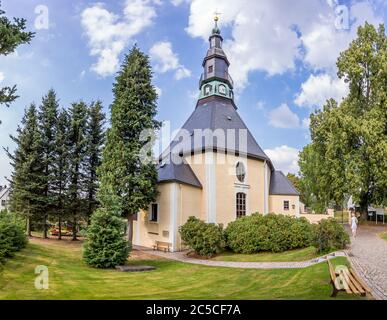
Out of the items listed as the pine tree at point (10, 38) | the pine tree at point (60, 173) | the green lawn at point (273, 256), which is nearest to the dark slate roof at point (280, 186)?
the green lawn at point (273, 256)

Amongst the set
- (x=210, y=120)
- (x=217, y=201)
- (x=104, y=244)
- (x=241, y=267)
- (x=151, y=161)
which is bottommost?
(x=241, y=267)

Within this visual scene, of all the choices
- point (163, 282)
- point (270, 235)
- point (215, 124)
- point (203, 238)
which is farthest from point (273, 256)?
point (215, 124)

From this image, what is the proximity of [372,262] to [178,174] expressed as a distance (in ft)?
38.5

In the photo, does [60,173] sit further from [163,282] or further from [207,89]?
[163,282]

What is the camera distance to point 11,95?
334 inches

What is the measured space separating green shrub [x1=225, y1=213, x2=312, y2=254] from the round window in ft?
20.1

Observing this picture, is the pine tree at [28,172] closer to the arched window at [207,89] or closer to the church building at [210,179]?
the church building at [210,179]

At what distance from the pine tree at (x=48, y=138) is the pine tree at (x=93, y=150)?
235 cm

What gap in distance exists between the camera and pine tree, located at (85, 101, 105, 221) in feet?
72.5

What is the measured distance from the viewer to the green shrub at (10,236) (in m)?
10.7
